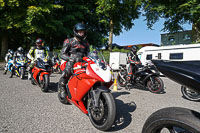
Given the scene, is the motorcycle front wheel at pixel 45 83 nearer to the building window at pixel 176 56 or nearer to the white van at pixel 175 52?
the white van at pixel 175 52

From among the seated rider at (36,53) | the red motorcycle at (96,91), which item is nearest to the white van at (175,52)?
the seated rider at (36,53)

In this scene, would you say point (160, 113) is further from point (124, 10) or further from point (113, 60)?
point (124, 10)

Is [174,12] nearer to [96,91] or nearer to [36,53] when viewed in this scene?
[36,53]

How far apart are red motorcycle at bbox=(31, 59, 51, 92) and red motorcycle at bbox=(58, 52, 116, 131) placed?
2.26 metres

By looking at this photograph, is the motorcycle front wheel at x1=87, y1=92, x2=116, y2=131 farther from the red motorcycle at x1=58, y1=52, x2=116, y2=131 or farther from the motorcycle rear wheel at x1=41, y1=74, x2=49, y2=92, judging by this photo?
the motorcycle rear wheel at x1=41, y1=74, x2=49, y2=92

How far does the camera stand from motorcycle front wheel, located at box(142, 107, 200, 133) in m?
1.07

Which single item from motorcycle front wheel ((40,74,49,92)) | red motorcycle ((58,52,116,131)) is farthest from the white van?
red motorcycle ((58,52,116,131))

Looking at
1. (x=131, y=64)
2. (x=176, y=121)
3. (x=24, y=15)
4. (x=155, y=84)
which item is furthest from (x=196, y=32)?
(x=24, y=15)

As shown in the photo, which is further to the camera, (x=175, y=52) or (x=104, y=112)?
(x=175, y=52)

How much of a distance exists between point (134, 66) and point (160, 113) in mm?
4751

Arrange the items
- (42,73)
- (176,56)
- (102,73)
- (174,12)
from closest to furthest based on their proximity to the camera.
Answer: (102,73), (42,73), (176,56), (174,12)

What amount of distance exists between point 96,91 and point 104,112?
39cm

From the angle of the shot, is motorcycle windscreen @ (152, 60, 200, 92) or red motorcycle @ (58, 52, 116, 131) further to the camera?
red motorcycle @ (58, 52, 116, 131)

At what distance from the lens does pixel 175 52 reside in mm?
10805
